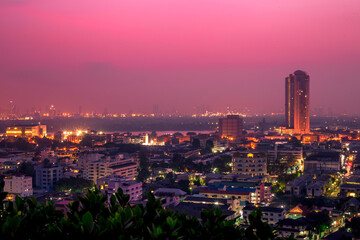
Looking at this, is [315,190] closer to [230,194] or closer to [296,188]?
[296,188]

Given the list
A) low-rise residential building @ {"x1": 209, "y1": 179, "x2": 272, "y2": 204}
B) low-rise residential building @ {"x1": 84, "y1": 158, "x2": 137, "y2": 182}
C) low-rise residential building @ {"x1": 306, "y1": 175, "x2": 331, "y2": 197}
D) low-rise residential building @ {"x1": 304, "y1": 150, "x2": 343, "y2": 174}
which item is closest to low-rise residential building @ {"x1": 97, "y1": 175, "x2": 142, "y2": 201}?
low-rise residential building @ {"x1": 209, "y1": 179, "x2": 272, "y2": 204}

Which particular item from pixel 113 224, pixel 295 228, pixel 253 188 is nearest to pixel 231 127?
pixel 253 188

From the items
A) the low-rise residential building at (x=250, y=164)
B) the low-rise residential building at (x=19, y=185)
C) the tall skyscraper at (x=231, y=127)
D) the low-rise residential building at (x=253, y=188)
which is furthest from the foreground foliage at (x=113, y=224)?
the tall skyscraper at (x=231, y=127)

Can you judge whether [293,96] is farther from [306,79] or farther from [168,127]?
[168,127]

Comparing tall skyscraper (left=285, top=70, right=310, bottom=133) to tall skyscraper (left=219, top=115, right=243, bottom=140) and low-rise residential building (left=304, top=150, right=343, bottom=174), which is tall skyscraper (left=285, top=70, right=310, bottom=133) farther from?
low-rise residential building (left=304, top=150, right=343, bottom=174)

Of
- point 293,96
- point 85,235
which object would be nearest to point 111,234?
point 85,235
